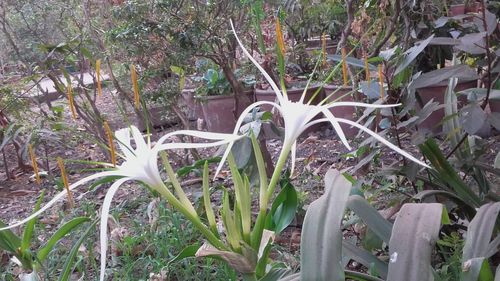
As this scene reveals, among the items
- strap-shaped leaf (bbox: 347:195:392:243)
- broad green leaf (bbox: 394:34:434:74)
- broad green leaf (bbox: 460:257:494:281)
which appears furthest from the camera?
broad green leaf (bbox: 394:34:434:74)

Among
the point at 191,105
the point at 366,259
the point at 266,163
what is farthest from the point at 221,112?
the point at 366,259

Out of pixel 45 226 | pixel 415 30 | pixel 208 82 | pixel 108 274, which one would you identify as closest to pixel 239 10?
pixel 208 82

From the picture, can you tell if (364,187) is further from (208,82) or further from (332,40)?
(332,40)

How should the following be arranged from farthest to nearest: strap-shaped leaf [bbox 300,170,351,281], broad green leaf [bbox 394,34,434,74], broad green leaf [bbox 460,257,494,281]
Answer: broad green leaf [bbox 394,34,434,74], broad green leaf [bbox 460,257,494,281], strap-shaped leaf [bbox 300,170,351,281]

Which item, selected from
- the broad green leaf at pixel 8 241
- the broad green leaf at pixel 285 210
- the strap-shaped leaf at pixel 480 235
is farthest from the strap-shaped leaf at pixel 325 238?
the broad green leaf at pixel 8 241

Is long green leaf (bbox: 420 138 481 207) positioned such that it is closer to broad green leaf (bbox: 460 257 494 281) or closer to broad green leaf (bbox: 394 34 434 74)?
broad green leaf (bbox: 394 34 434 74)

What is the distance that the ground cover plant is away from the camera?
2.89 ft

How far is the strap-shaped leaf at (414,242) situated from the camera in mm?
742

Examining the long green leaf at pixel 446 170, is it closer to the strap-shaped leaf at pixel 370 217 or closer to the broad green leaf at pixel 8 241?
the strap-shaped leaf at pixel 370 217

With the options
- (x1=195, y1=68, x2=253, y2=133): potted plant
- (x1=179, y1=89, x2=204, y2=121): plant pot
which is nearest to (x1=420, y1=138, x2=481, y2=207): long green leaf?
(x1=195, y1=68, x2=253, y2=133): potted plant

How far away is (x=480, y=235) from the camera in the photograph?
953 mm

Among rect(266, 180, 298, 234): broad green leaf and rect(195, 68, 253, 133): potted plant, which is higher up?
rect(266, 180, 298, 234): broad green leaf

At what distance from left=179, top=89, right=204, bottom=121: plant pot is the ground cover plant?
92 mm

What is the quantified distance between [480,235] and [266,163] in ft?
3.78
